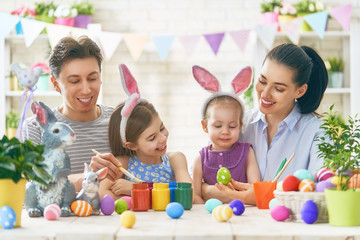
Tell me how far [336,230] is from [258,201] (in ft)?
1.43

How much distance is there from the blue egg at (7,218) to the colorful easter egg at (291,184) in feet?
2.46

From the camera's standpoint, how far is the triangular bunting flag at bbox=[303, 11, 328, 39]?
462 centimetres

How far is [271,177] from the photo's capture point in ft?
7.23

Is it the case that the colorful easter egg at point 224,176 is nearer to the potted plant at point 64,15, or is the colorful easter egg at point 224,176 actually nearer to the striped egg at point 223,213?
the striped egg at point 223,213

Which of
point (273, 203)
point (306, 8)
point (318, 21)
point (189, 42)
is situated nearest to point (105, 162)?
point (273, 203)

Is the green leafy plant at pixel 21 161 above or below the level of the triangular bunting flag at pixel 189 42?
below

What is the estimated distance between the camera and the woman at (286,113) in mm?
2146

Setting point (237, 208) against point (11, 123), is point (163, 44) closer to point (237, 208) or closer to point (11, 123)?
point (11, 123)

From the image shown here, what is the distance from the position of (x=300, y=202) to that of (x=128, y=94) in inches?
30.9

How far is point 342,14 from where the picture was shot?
4.70 m

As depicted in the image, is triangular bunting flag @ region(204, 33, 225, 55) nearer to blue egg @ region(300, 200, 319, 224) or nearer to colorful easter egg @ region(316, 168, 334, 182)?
colorful easter egg @ region(316, 168, 334, 182)

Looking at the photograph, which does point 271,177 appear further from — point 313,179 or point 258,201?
point 313,179

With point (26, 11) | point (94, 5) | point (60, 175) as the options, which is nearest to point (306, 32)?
point (94, 5)

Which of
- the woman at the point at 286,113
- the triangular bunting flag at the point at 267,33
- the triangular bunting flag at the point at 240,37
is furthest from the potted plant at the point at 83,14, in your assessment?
the woman at the point at 286,113
